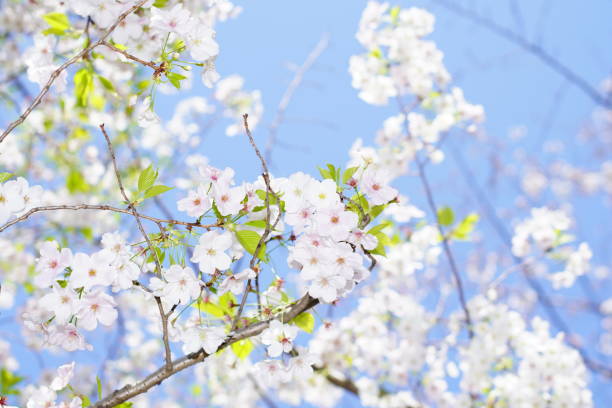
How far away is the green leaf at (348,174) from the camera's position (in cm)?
124

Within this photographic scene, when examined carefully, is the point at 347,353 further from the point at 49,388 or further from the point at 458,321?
the point at 49,388

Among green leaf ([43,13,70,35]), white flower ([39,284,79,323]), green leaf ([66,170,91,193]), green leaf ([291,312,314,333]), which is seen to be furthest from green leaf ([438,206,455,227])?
green leaf ([66,170,91,193])

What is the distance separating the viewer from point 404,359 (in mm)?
3494

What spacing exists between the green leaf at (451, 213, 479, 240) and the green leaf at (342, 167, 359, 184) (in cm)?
Result: 164

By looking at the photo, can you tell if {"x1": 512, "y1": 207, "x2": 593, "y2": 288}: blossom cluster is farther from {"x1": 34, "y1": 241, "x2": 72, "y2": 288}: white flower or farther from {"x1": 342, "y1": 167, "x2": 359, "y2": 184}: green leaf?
{"x1": 34, "y1": 241, "x2": 72, "y2": 288}: white flower

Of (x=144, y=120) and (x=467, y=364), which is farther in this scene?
(x=467, y=364)

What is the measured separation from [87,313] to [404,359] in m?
2.67

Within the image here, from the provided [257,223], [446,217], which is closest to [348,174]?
[257,223]

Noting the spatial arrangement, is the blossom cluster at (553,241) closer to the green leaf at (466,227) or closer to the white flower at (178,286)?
the green leaf at (466,227)

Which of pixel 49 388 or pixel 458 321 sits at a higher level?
pixel 458 321

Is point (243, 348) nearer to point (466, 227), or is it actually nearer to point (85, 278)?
point (85, 278)

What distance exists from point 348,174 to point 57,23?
3.71ft

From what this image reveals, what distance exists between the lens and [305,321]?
1.40 metres

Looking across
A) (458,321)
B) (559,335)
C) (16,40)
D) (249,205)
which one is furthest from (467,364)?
(16,40)
